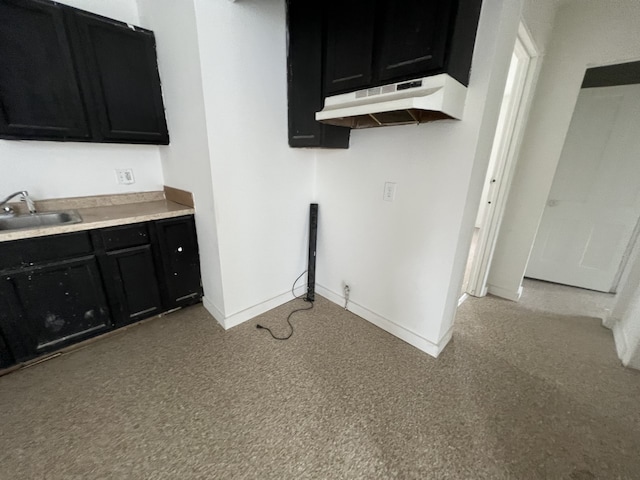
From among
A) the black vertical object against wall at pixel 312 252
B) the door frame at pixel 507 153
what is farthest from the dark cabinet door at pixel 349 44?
the door frame at pixel 507 153

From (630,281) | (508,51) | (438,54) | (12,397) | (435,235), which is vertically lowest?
(12,397)

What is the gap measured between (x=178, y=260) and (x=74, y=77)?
1.38 meters

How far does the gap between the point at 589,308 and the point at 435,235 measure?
2.24 meters

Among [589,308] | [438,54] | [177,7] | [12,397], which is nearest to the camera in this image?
[438,54]

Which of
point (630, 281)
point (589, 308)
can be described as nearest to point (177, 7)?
point (630, 281)

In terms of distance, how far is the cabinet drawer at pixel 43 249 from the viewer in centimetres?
137

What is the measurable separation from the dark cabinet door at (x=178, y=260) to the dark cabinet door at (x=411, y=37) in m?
1.76

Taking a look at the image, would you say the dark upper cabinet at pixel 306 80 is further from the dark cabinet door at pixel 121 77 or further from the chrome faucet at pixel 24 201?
the chrome faucet at pixel 24 201

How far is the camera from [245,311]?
6.77 ft

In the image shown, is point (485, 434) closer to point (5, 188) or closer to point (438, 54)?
point (438, 54)

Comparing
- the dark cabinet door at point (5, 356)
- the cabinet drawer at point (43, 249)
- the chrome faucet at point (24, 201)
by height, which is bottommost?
the dark cabinet door at point (5, 356)

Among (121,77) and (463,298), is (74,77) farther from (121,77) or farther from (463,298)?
(463,298)

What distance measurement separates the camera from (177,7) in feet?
4.89

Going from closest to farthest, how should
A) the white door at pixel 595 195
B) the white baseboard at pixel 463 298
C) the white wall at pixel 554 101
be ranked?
the white wall at pixel 554 101
the white door at pixel 595 195
the white baseboard at pixel 463 298
